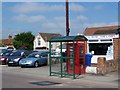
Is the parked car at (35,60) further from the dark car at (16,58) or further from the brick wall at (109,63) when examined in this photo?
the brick wall at (109,63)

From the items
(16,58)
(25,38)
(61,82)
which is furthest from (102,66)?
(25,38)

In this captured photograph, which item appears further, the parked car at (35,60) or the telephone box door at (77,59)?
the parked car at (35,60)

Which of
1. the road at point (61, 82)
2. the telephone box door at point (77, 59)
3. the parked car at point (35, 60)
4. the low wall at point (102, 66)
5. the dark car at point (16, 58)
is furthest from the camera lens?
the dark car at point (16, 58)

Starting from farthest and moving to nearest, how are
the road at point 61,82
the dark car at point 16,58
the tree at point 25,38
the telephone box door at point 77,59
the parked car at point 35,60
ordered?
the tree at point 25,38 → the dark car at point 16,58 → the parked car at point 35,60 → the telephone box door at point 77,59 → the road at point 61,82

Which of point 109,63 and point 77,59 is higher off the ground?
point 77,59

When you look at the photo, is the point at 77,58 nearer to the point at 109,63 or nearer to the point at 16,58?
the point at 109,63

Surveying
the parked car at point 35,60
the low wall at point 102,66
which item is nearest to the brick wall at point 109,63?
the low wall at point 102,66

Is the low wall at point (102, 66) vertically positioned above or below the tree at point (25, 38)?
below

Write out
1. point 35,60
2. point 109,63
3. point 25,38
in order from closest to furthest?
point 109,63 → point 35,60 → point 25,38

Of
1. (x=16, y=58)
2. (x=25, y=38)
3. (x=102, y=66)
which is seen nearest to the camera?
(x=102, y=66)

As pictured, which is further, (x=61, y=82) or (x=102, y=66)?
(x=102, y=66)

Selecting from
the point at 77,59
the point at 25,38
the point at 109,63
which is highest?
the point at 25,38

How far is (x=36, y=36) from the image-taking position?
8488 centimetres

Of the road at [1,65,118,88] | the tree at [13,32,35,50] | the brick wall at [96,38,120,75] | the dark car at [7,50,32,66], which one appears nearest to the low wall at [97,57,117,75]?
the brick wall at [96,38,120,75]
